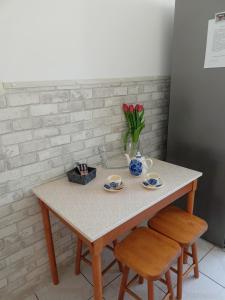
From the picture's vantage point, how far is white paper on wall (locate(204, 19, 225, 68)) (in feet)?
5.15

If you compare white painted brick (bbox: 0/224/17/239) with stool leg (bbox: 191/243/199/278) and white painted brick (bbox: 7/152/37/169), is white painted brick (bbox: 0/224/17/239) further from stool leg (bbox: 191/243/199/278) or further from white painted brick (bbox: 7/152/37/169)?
stool leg (bbox: 191/243/199/278)

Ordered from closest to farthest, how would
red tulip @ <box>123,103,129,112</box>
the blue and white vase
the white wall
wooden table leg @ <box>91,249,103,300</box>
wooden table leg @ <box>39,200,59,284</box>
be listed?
wooden table leg @ <box>91,249,103,300</box>, the white wall, wooden table leg @ <box>39,200,59,284</box>, the blue and white vase, red tulip @ <box>123,103,129,112</box>

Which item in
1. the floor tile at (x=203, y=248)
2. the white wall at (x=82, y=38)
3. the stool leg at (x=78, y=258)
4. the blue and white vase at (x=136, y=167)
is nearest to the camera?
the white wall at (x=82, y=38)

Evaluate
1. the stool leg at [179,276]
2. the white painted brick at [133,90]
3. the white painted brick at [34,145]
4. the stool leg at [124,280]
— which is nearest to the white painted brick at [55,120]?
the white painted brick at [34,145]

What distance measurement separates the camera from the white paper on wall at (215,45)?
5.15ft

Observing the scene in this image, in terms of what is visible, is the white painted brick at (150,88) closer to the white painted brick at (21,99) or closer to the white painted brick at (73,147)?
the white painted brick at (73,147)

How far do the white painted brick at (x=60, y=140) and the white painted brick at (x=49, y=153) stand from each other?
3 centimetres

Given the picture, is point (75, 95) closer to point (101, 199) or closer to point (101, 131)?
point (101, 131)

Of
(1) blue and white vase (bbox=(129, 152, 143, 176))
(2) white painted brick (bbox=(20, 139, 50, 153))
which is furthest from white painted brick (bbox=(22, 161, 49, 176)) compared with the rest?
(1) blue and white vase (bbox=(129, 152, 143, 176))

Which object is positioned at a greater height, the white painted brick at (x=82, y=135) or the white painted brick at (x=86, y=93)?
the white painted brick at (x=86, y=93)

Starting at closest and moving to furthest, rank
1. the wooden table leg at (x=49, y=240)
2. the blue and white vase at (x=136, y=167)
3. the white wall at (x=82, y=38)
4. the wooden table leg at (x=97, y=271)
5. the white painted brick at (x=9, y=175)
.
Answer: the wooden table leg at (x=97, y=271) < the white wall at (x=82, y=38) < the white painted brick at (x=9, y=175) < the wooden table leg at (x=49, y=240) < the blue and white vase at (x=136, y=167)

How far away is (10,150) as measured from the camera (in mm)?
1312

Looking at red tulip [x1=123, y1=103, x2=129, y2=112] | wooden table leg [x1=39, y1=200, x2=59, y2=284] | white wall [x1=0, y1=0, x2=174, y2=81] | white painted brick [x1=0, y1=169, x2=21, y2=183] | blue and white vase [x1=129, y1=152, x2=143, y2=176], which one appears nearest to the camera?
white wall [x1=0, y1=0, x2=174, y2=81]

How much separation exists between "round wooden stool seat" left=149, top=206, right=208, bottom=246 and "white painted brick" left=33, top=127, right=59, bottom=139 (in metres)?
0.88
